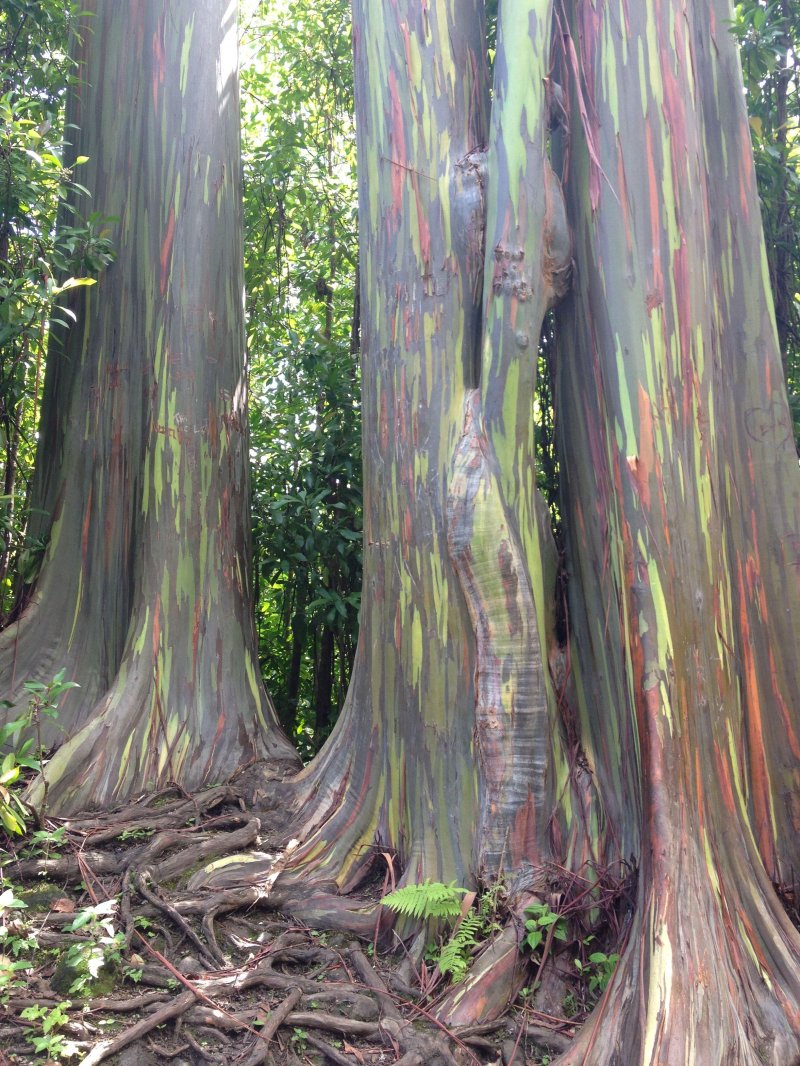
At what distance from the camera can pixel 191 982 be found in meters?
3.03

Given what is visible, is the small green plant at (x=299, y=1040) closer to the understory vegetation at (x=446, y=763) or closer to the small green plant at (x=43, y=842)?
the understory vegetation at (x=446, y=763)

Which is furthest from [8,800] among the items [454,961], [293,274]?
[293,274]

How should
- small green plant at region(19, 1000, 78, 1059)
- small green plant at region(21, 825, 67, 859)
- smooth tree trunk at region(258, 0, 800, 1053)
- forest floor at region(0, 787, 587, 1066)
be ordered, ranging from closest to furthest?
small green plant at region(19, 1000, 78, 1059) < forest floor at region(0, 787, 587, 1066) < smooth tree trunk at region(258, 0, 800, 1053) < small green plant at region(21, 825, 67, 859)

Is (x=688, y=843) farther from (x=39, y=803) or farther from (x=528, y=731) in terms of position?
(x=39, y=803)

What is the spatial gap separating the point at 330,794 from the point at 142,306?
9.54ft

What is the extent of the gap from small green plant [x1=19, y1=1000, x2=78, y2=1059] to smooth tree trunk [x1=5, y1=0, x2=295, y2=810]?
1.62 m

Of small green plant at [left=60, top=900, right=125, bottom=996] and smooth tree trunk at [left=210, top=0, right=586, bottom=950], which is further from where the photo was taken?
smooth tree trunk at [left=210, top=0, right=586, bottom=950]

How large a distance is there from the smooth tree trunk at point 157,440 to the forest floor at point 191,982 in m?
0.80

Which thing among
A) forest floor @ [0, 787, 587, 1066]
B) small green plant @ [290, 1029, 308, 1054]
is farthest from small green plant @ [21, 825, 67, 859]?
small green plant @ [290, 1029, 308, 1054]

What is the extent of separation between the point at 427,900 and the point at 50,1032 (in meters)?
1.25

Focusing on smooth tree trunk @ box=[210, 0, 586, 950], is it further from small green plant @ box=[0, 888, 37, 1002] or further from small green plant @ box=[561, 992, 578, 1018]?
small green plant @ box=[0, 888, 37, 1002]

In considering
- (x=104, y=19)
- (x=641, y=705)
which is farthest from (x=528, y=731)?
(x=104, y=19)

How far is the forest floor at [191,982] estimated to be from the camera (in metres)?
2.75

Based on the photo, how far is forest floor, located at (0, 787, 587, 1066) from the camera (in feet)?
9.04
